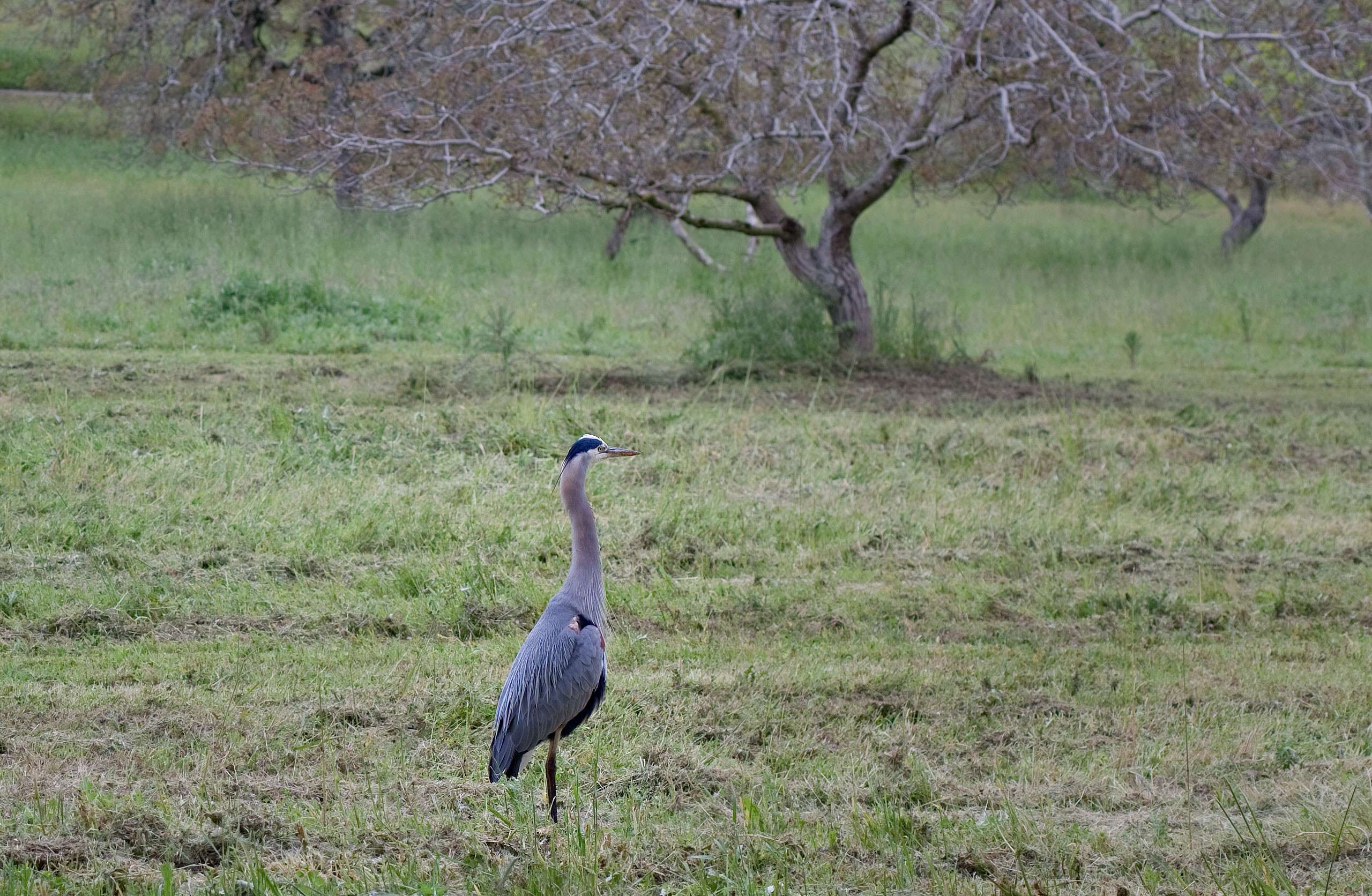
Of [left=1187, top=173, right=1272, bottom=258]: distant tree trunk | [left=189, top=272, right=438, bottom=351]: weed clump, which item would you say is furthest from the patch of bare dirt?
[left=1187, top=173, right=1272, bottom=258]: distant tree trunk

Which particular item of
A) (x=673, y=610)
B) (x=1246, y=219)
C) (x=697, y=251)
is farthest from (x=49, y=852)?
(x=1246, y=219)

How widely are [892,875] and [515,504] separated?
4539 millimetres

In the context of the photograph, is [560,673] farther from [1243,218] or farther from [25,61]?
[25,61]

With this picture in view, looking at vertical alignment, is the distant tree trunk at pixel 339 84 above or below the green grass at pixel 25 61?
below

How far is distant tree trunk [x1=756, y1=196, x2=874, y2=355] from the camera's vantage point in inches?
514

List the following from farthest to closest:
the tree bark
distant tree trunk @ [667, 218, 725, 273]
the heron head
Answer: the tree bark, distant tree trunk @ [667, 218, 725, 273], the heron head

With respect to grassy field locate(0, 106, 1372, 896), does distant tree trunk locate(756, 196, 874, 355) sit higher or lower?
higher

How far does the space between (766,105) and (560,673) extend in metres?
8.58

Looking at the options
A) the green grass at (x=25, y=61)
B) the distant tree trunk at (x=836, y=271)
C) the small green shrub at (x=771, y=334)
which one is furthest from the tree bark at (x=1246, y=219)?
the green grass at (x=25, y=61)

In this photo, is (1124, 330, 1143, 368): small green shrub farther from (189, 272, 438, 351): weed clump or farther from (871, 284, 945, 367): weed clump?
(189, 272, 438, 351): weed clump

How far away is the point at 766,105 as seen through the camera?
12.1m

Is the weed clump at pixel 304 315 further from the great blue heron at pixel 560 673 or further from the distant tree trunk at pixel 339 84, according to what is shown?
the great blue heron at pixel 560 673

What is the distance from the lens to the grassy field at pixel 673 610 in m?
4.20

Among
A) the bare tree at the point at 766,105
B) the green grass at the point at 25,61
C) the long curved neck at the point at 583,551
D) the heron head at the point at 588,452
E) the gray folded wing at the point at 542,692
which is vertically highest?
the green grass at the point at 25,61
